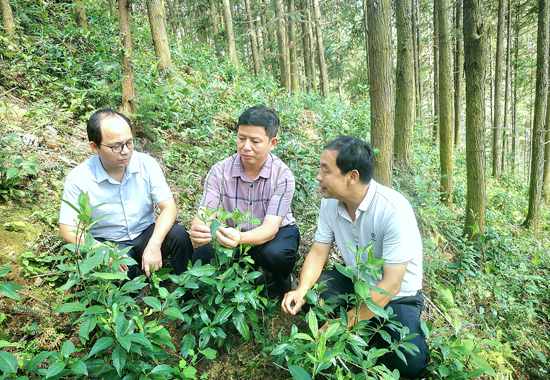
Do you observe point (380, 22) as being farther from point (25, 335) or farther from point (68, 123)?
point (68, 123)

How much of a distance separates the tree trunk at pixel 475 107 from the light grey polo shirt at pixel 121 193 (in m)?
4.06

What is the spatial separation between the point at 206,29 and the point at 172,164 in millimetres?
11848

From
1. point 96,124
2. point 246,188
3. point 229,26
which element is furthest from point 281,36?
point 96,124

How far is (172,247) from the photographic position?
2.72 m

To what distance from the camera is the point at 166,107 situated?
519 centimetres

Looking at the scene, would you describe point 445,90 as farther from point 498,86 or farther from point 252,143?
point 252,143

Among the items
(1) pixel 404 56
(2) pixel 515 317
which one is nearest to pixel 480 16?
(1) pixel 404 56

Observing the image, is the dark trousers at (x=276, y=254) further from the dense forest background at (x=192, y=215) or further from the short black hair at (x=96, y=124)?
the short black hair at (x=96, y=124)

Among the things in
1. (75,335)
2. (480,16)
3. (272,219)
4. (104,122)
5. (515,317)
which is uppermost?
(480,16)

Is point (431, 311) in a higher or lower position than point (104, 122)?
lower

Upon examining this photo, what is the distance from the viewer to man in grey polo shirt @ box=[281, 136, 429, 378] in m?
2.18

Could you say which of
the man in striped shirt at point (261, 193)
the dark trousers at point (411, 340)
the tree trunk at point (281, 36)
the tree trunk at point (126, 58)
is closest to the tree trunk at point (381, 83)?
the man in striped shirt at point (261, 193)

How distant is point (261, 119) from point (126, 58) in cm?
283

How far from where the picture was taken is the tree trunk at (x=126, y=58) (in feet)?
13.1
